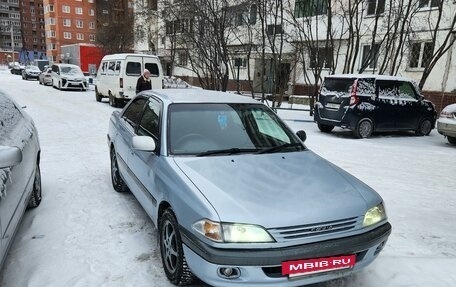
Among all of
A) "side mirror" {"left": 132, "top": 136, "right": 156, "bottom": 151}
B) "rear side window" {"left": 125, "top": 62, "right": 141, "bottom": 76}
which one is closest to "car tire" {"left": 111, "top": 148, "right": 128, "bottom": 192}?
"side mirror" {"left": 132, "top": 136, "right": 156, "bottom": 151}

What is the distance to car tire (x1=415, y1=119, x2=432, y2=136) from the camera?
440 inches

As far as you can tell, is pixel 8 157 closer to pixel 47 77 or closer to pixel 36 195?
pixel 36 195

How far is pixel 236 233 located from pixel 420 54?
18.2 m

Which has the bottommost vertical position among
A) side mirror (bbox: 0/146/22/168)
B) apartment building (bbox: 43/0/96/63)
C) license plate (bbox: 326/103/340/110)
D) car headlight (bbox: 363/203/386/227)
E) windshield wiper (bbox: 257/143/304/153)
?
car headlight (bbox: 363/203/386/227)

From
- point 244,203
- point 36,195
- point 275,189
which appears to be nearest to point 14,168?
point 36,195

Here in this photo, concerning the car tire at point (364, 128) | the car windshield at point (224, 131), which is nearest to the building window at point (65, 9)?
the car tire at point (364, 128)

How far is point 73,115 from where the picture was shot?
12.7m

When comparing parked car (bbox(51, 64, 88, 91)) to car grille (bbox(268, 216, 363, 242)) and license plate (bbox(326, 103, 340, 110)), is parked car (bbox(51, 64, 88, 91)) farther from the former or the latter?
car grille (bbox(268, 216, 363, 242))

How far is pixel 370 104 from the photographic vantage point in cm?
1010

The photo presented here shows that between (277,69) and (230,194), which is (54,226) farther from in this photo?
(277,69)

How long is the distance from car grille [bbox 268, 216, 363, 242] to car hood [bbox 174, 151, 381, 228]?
0.03 m

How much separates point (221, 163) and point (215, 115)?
818 millimetres

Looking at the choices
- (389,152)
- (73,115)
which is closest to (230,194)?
(389,152)

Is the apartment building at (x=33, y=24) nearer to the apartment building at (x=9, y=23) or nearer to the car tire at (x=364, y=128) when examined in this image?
the apartment building at (x=9, y=23)
